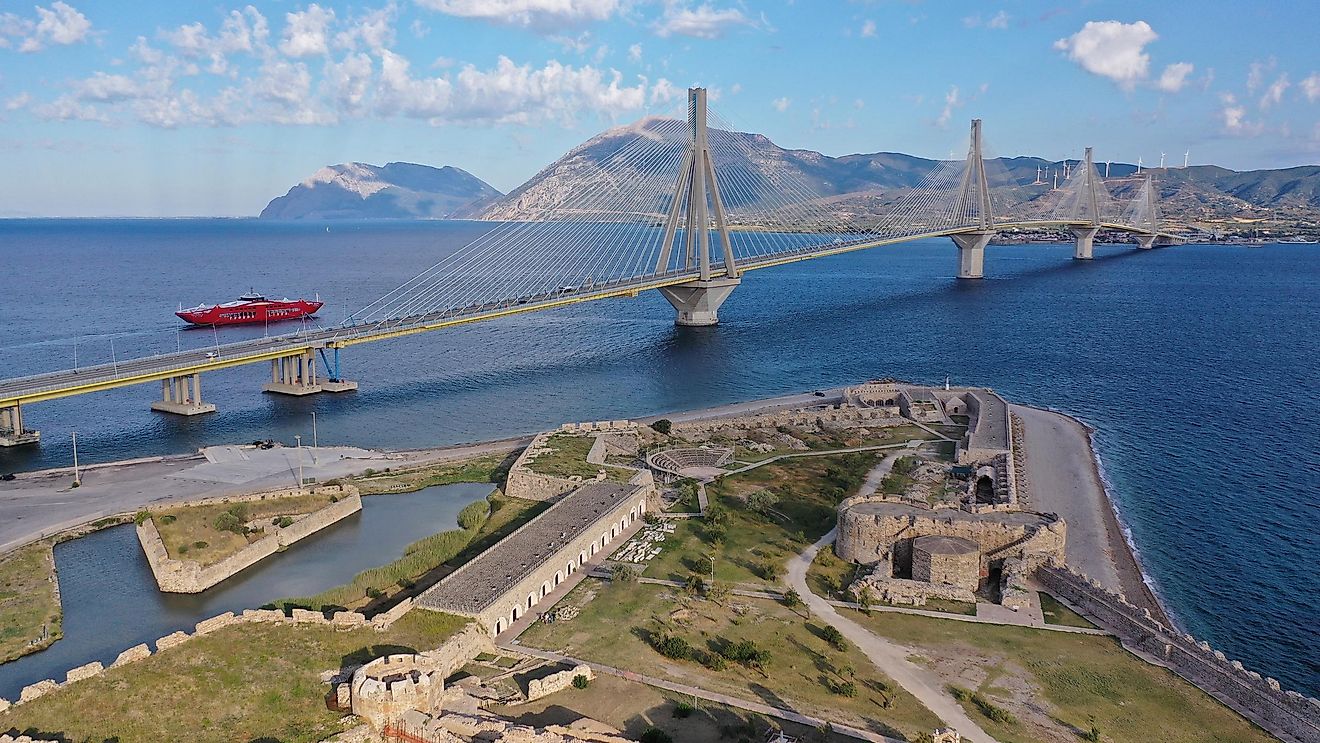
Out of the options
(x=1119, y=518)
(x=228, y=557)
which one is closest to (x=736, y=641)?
(x=228, y=557)

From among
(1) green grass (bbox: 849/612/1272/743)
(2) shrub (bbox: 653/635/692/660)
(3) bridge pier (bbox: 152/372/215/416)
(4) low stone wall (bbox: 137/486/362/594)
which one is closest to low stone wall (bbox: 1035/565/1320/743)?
(1) green grass (bbox: 849/612/1272/743)

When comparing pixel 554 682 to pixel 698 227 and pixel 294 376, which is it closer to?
pixel 294 376

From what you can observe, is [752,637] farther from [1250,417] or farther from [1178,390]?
[1178,390]

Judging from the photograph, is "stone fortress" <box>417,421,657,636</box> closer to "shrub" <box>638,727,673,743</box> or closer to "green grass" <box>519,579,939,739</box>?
"green grass" <box>519,579,939,739</box>

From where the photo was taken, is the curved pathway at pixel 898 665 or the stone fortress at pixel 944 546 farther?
the stone fortress at pixel 944 546

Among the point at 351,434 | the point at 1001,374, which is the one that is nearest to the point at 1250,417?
the point at 1001,374

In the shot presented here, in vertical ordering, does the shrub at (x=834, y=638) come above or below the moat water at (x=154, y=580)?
above

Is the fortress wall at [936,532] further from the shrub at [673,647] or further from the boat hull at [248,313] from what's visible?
the boat hull at [248,313]

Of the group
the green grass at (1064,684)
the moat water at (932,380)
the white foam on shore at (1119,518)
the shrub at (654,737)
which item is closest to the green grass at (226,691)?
the moat water at (932,380)
